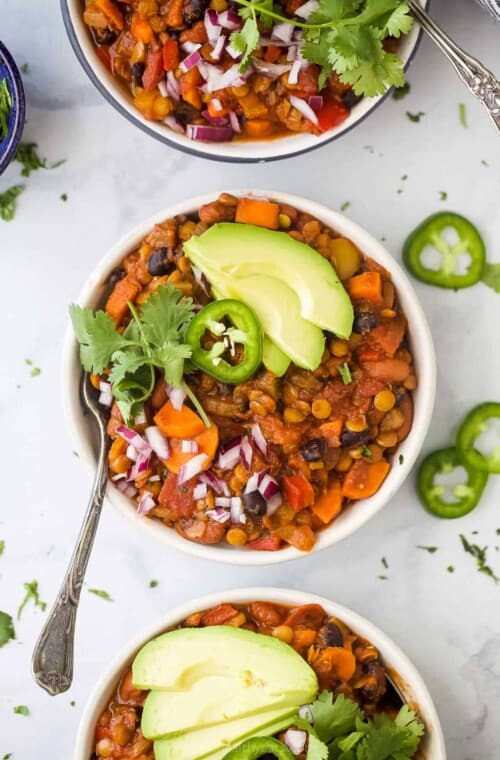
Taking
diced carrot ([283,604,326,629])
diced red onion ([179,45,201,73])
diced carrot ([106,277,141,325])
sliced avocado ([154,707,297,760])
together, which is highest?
diced red onion ([179,45,201,73])

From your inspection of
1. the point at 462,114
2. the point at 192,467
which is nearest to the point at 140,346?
the point at 192,467

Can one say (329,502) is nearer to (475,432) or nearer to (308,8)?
(475,432)

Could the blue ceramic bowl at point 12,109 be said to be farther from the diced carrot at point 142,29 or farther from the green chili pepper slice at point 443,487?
the green chili pepper slice at point 443,487

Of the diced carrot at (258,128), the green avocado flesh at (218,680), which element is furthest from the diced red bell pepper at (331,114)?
the green avocado flesh at (218,680)

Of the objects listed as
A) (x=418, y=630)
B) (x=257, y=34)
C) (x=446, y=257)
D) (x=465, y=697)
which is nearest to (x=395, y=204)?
(x=446, y=257)

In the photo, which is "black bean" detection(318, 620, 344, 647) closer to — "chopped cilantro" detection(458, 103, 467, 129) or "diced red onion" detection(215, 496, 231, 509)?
"diced red onion" detection(215, 496, 231, 509)

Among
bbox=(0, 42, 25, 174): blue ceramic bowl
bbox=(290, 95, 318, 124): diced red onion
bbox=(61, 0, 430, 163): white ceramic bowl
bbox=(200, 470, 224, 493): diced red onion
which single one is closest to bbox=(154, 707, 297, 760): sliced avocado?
bbox=(200, 470, 224, 493): diced red onion
